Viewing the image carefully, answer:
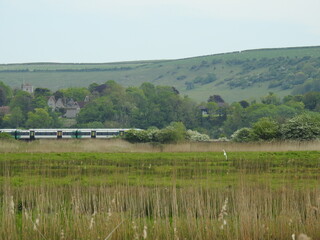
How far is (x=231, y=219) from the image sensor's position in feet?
60.8

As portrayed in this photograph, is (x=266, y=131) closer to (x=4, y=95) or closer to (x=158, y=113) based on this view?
(x=158, y=113)

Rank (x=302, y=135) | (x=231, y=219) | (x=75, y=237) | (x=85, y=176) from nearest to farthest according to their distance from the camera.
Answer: (x=75, y=237), (x=231, y=219), (x=85, y=176), (x=302, y=135)

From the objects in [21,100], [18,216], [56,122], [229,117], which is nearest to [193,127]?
[229,117]

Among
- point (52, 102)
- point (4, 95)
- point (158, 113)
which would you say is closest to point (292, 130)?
point (158, 113)

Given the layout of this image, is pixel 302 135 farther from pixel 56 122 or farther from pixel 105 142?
pixel 56 122

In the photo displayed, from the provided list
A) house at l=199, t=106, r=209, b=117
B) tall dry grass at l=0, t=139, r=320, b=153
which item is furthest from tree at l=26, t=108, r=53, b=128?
tall dry grass at l=0, t=139, r=320, b=153

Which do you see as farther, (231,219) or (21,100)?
(21,100)

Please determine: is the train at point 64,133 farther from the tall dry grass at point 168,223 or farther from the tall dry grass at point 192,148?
the tall dry grass at point 168,223

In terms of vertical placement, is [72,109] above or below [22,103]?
below

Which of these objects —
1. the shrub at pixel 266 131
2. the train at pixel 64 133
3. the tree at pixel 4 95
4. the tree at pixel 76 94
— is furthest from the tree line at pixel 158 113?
the shrub at pixel 266 131

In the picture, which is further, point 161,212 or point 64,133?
point 64,133

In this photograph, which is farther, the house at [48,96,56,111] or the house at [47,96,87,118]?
the house at [48,96,56,111]

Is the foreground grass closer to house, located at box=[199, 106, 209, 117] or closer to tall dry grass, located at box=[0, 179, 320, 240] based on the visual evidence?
tall dry grass, located at box=[0, 179, 320, 240]

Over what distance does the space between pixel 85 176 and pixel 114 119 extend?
91.1 meters
